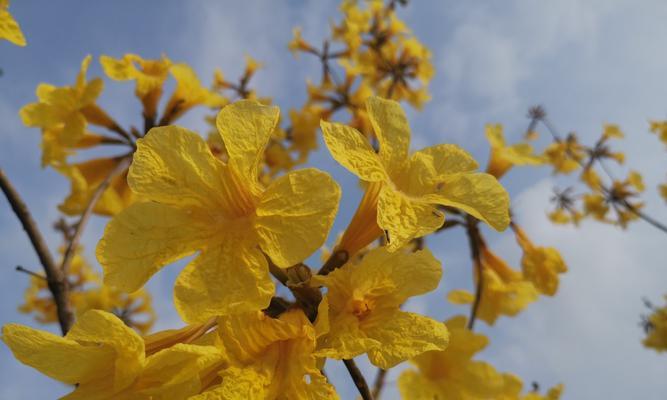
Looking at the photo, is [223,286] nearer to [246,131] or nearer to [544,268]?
[246,131]

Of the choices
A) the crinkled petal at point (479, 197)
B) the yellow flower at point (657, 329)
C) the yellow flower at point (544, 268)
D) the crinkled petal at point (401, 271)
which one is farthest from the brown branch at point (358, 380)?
the yellow flower at point (657, 329)

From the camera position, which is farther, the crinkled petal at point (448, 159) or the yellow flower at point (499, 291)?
the yellow flower at point (499, 291)

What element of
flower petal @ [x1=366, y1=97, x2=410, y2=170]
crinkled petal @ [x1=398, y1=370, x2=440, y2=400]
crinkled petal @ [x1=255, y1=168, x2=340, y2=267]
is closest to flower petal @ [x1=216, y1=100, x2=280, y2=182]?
crinkled petal @ [x1=255, y1=168, x2=340, y2=267]

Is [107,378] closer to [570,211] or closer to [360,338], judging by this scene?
[360,338]

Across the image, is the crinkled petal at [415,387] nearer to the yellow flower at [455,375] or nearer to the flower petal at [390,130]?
the yellow flower at [455,375]

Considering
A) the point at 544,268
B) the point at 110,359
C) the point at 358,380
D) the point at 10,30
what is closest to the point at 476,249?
the point at 544,268

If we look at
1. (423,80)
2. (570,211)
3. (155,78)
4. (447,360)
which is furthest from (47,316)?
(570,211)
